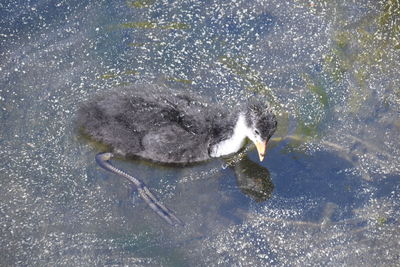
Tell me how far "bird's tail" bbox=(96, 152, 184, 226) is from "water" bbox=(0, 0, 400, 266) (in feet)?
0.15

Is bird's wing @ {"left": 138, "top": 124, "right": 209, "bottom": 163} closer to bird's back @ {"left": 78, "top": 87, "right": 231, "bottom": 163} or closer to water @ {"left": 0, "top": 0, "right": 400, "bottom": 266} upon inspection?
bird's back @ {"left": 78, "top": 87, "right": 231, "bottom": 163}

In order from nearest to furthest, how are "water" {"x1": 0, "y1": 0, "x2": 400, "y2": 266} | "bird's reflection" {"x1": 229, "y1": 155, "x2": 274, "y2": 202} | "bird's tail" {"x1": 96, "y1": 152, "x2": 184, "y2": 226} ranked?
"water" {"x1": 0, "y1": 0, "x2": 400, "y2": 266} → "bird's tail" {"x1": 96, "y1": 152, "x2": 184, "y2": 226} → "bird's reflection" {"x1": 229, "y1": 155, "x2": 274, "y2": 202}

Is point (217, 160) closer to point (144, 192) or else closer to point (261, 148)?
point (261, 148)

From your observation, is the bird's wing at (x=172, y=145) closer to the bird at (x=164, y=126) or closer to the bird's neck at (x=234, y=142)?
the bird at (x=164, y=126)

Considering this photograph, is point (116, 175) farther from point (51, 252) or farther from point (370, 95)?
point (370, 95)

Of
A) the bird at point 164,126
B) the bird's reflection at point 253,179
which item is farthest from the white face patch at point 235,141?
the bird's reflection at point 253,179

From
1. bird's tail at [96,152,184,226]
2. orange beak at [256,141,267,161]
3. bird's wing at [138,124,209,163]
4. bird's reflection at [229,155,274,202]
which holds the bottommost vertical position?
bird's tail at [96,152,184,226]

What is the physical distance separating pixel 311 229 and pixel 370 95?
1433 millimetres

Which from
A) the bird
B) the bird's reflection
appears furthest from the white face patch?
the bird's reflection

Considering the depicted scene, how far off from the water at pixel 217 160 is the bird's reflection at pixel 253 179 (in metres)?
0.01

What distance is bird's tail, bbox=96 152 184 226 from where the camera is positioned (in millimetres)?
4395

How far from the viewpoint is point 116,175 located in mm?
4594

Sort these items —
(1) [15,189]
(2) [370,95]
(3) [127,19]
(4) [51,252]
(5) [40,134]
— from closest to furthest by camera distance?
(4) [51,252]
(1) [15,189]
(5) [40,134]
(2) [370,95]
(3) [127,19]

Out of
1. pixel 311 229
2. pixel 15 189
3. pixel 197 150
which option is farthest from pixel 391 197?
pixel 15 189
